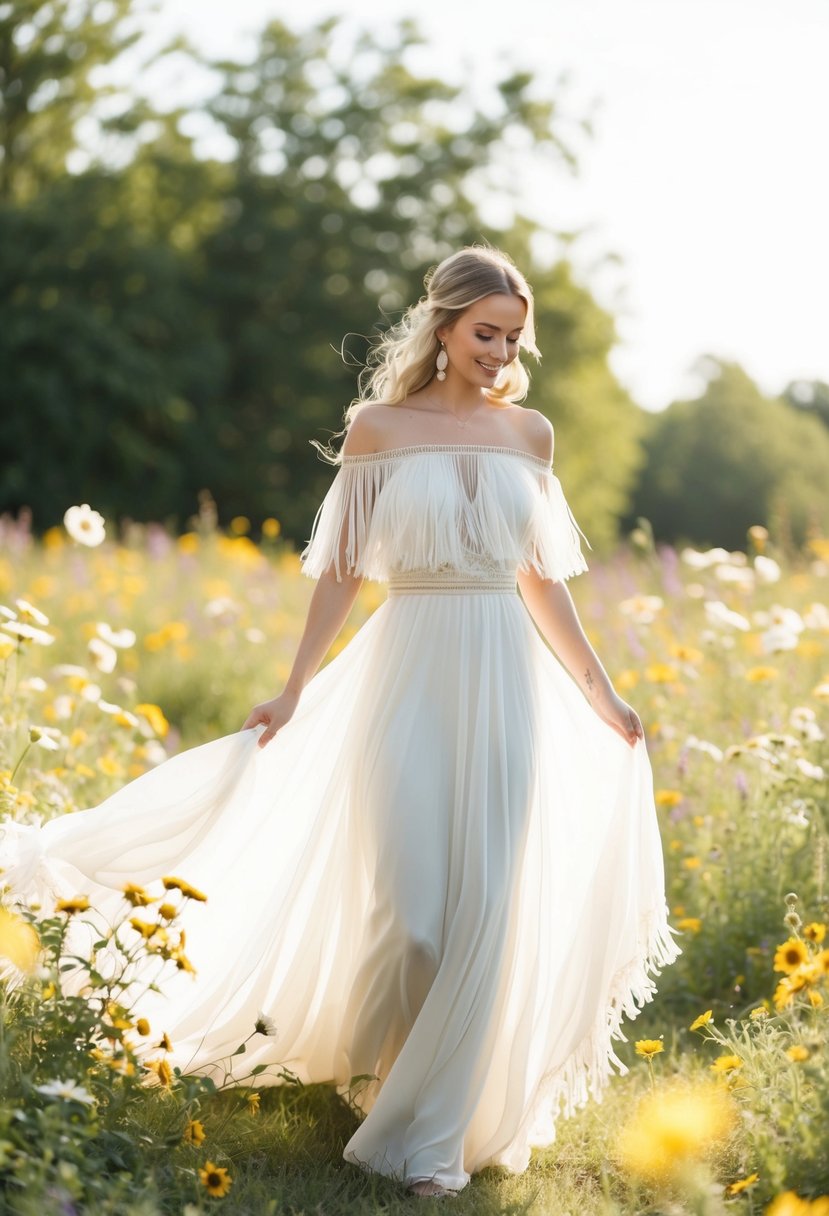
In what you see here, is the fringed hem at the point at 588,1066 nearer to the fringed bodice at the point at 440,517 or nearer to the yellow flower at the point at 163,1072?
the yellow flower at the point at 163,1072

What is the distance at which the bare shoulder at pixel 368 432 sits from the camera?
11.5ft

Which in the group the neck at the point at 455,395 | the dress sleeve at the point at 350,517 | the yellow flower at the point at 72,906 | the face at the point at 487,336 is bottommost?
the yellow flower at the point at 72,906

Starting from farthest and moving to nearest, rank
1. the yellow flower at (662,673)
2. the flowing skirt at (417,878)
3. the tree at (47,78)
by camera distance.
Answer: the tree at (47,78)
the yellow flower at (662,673)
the flowing skirt at (417,878)

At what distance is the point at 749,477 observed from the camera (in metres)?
41.9

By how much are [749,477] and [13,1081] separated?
135 feet

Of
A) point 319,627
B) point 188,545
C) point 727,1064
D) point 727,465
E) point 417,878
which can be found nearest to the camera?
point 727,1064

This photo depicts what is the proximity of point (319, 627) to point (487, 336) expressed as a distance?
88 centimetres

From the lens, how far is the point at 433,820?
3.19 metres

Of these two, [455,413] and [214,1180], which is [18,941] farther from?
[455,413]

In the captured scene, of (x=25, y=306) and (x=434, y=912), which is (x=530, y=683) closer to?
(x=434, y=912)

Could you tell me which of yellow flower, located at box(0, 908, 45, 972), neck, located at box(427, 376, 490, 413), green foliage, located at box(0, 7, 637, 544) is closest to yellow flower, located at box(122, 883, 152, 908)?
yellow flower, located at box(0, 908, 45, 972)

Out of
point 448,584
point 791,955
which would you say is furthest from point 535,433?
point 791,955

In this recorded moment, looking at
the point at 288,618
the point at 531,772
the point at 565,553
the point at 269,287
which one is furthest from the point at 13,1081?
the point at 269,287

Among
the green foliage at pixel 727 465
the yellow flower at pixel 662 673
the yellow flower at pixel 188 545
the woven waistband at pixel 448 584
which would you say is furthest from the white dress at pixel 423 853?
the green foliage at pixel 727 465
